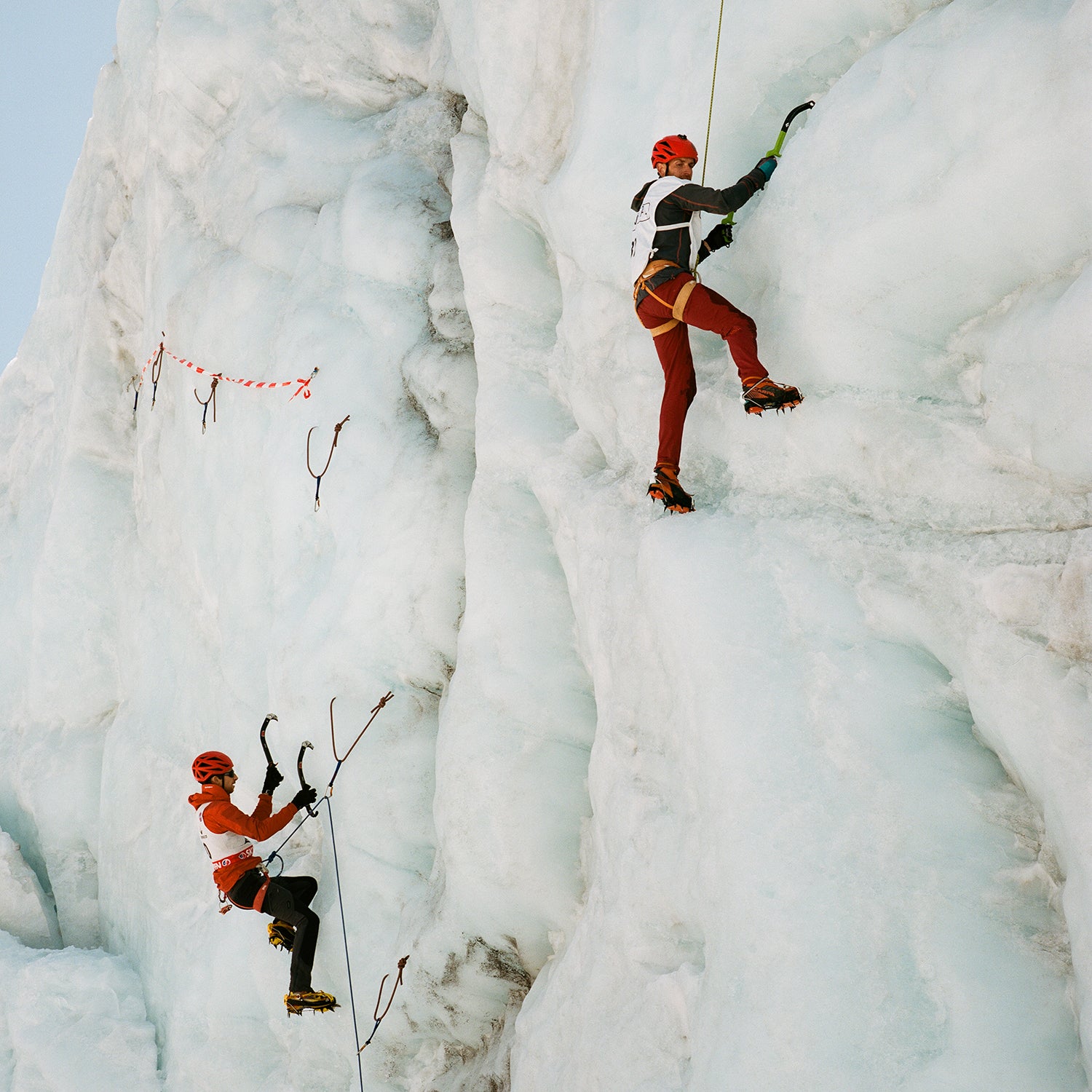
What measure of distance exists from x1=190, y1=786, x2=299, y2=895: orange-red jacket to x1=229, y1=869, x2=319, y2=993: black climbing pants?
0.23 feet

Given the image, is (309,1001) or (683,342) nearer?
(683,342)

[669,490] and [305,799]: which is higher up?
[669,490]

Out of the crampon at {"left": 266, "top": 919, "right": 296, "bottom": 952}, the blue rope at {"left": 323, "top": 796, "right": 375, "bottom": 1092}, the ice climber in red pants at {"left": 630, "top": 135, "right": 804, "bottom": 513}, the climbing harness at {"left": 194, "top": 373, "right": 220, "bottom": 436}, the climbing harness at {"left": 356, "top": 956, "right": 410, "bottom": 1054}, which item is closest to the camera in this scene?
the ice climber in red pants at {"left": 630, "top": 135, "right": 804, "bottom": 513}

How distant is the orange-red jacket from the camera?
596 centimetres

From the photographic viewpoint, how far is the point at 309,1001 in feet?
19.3

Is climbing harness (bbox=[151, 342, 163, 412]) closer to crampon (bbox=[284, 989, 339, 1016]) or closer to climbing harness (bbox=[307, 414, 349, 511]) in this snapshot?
climbing harness (bbox=[307, 414, 349, 511])

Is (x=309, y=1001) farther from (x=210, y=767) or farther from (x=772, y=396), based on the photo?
(x=772, y=396)

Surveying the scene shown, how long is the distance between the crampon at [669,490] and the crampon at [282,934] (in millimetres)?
3961

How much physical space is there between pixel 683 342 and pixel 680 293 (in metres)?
0.30

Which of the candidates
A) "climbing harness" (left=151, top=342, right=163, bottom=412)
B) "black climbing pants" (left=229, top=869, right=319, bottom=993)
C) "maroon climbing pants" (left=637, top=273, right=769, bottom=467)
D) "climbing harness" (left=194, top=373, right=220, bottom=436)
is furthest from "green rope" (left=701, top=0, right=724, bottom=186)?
"climbing harness" (left=151, top=342, right=163, bottom=412)

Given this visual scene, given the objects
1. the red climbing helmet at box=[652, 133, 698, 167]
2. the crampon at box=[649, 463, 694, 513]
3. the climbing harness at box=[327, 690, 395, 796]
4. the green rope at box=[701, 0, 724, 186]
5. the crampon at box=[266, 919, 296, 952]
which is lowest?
the crampon at box=[266, 919, 296, 952]

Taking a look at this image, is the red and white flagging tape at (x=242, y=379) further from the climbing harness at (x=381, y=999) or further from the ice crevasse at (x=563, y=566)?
the climbing harness at (x=381, y=999)

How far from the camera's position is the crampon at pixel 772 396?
3.70 metres

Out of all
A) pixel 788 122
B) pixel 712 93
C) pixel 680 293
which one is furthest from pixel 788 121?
pixel 680 293
